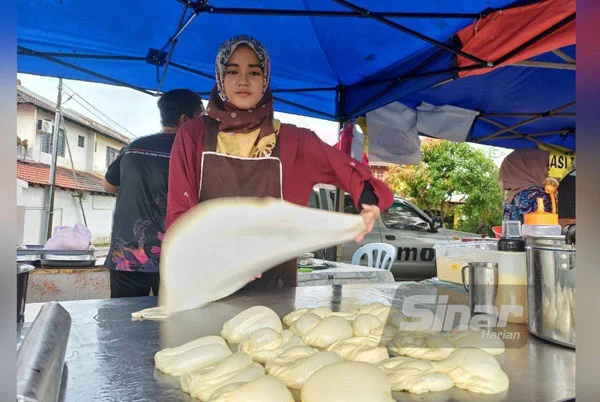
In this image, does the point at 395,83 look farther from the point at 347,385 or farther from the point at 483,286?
the point at 347,385

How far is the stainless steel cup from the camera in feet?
5.05

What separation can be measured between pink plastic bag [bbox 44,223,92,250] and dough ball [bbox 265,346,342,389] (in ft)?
7.09

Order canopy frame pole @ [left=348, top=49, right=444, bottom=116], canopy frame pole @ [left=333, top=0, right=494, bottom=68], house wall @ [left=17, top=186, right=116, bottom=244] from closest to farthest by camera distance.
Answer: canopy frame pole @ [left=333, top=0, right=494, bottom=68]
canopy frame pole @ [left=348, top=49, right=444, bottom=116]
house wall @ [left=17, top=186, right=116, bottom=244]

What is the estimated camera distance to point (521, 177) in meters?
4.42

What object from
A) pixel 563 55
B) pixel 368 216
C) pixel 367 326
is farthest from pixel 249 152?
pixel 563 55

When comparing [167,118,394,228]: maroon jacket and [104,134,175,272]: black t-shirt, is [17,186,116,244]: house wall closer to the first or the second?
[104,134,175,272]: black t-shirt

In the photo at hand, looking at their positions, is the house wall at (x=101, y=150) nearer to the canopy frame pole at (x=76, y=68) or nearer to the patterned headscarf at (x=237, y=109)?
the canopy frame pole at (x=76, y=68)

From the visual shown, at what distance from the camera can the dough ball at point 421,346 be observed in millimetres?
1204

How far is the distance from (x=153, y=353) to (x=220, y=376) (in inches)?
12.5

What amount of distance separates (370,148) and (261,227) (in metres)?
2.75

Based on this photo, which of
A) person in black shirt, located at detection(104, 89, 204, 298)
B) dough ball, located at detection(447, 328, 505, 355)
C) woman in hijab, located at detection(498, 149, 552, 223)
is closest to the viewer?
dough ball, located at detection(447, 328, 505, 355)

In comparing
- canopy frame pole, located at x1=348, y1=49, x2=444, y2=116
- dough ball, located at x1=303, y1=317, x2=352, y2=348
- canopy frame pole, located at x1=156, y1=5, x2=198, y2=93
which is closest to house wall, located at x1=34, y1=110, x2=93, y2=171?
canopy frame pole, located at x1=156, y1=5, x2=198, y2=93

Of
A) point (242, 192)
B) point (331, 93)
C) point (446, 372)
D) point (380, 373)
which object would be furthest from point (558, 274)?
point (331, 93)

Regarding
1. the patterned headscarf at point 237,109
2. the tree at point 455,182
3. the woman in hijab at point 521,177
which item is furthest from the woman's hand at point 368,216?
the tree at point 455,182
